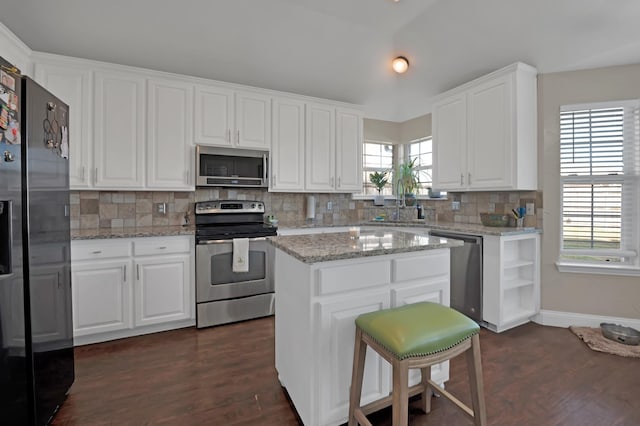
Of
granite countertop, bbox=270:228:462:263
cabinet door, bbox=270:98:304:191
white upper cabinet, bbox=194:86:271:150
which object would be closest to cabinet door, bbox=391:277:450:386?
granite countertop, bbox=270:228:462:263

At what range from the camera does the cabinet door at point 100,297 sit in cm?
252

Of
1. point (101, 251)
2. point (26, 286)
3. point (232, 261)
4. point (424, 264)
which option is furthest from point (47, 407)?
point (424, 264)

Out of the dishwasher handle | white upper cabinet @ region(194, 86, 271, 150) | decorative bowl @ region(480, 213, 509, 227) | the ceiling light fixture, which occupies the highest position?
the ceiling light fixture

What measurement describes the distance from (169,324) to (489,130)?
3750mm

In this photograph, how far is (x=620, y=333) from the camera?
261cm

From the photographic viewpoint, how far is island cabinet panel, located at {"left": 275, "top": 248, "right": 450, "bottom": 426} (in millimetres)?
1503

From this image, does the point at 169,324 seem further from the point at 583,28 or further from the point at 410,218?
the point at 583,28

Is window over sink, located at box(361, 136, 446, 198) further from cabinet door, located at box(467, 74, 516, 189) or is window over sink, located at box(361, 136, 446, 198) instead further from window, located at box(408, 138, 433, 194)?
cabinet door, located at box(467, 74, 516, 189)

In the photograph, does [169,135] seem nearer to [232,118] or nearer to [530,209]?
[232,118]

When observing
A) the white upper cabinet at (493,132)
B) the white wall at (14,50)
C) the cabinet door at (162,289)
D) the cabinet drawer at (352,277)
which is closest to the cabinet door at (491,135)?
the white upper cabinet at (493,132)

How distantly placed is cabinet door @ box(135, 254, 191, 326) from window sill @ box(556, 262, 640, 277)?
12.0ft

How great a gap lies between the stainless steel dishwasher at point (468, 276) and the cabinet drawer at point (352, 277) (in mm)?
1711

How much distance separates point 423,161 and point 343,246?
3.50 metres

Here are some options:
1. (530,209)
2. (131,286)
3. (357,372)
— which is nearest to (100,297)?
(131,286)
